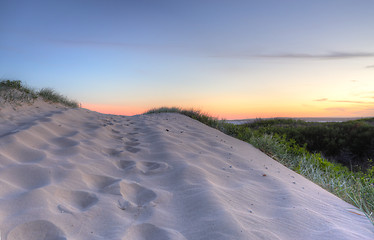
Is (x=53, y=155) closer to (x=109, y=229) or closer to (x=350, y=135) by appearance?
(x=109, y=229)

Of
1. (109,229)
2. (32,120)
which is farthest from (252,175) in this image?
(32,120)

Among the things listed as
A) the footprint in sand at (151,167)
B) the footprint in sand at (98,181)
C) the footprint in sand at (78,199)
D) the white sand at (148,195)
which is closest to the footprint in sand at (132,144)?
the white sand at (148,195)

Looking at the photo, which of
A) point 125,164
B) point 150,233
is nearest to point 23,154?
point 125,164

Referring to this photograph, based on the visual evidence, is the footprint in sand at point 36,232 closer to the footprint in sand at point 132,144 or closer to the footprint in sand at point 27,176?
the footprint in sand at point 27,176

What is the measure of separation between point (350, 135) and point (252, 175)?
6.98 m

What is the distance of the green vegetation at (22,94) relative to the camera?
572cm

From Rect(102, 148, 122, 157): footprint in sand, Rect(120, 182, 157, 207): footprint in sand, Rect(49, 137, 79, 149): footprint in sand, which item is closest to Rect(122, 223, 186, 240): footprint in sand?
Rect(120, 182, 157, 207): footprint in sand

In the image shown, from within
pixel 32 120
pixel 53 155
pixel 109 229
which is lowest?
pixel 109 229

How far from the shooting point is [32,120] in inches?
197

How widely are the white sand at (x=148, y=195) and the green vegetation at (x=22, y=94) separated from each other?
4.35 ft

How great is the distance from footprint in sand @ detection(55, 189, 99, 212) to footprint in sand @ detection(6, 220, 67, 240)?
331 mm

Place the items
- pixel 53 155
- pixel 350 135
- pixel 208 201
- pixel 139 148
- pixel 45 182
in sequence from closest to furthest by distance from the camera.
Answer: pixel 208 201 → pixel 45 182 → pixel 53 155 → pixel 139 148 → pixel 350 135

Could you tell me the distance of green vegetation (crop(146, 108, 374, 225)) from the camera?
3.57m

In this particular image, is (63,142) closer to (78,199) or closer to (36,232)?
(78,199)
